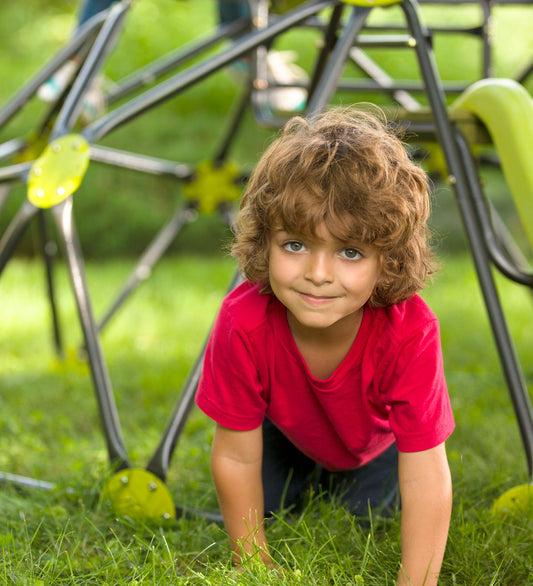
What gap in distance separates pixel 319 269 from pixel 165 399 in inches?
59.6

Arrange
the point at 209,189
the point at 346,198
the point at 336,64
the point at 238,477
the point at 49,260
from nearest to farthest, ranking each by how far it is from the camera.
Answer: the point at 346,198 → the point at 238,477 → the point at 336,64 → the point at 49,260 → the point at 209,189

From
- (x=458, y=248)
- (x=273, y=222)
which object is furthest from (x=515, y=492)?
(x=458, y=248)

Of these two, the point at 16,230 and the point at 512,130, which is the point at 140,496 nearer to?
the point at 16,230

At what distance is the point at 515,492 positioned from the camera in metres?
1.47

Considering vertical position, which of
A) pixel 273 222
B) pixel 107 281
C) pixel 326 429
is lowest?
pixel 107 281

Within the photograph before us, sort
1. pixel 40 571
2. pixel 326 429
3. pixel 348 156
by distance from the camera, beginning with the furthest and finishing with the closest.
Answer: pixel 326 429, pixel 40 571, pixel 348 156

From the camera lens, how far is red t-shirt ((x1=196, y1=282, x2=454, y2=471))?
1.23 meters

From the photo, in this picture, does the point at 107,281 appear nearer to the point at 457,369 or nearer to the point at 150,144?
the point at 150,144

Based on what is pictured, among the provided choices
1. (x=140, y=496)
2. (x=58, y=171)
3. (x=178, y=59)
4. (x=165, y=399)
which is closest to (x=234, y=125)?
(x=178, y=59)

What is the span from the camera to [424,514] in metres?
1.21

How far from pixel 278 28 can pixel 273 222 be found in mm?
743

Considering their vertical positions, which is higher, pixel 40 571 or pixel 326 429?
pixel 326 429

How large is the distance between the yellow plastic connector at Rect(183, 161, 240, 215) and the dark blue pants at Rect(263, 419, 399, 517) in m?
1.38

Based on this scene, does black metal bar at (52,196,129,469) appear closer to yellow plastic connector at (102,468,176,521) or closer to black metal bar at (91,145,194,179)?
yellow plastic connector at (102,468,176,521)
